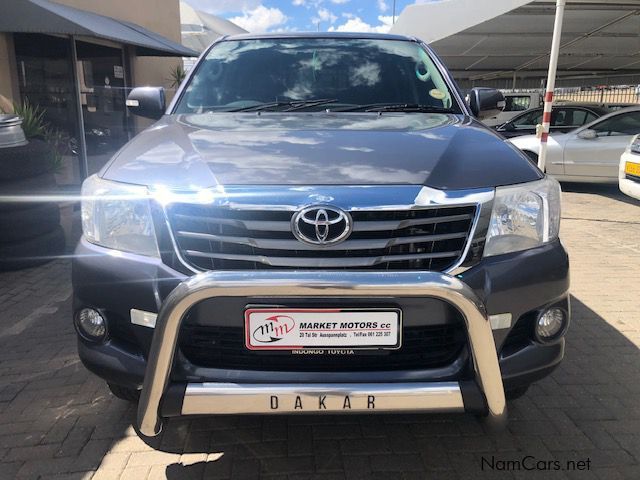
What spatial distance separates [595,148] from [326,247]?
8945 millimetres

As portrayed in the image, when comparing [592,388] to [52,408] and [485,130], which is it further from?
[52,408]

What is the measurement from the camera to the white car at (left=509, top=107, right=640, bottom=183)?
9305 mm

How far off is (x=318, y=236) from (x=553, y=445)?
4.89ft

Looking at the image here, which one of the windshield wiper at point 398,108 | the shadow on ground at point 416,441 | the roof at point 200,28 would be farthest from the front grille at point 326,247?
the roof at point 200,28

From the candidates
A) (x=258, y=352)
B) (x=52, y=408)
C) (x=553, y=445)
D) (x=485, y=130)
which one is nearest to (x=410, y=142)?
(x=485, y=130)

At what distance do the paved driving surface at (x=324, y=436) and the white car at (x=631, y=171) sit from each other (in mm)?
4284

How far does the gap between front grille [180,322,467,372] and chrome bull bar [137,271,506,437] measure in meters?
0.12

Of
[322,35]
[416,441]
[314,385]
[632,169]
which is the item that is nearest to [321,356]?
[314,385]

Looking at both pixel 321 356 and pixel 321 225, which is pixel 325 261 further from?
pixel 321 356

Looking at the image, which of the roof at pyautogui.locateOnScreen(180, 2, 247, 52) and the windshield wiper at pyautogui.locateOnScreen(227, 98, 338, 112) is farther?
the roof at pyautogui.locateOnScreen(180, 2, 247, 52)

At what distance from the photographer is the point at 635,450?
8.04ft

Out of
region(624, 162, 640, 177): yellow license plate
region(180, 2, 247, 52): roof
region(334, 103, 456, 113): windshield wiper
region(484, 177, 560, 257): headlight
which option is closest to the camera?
region(484, 177, 560, 257): headlight

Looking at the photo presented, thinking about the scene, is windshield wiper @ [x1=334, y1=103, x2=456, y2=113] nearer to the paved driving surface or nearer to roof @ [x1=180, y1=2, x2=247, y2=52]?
the paved driving surface

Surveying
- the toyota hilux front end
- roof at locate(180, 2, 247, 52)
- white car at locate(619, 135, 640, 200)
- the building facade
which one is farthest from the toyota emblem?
roof at locate(180, 2, 247, 52)
